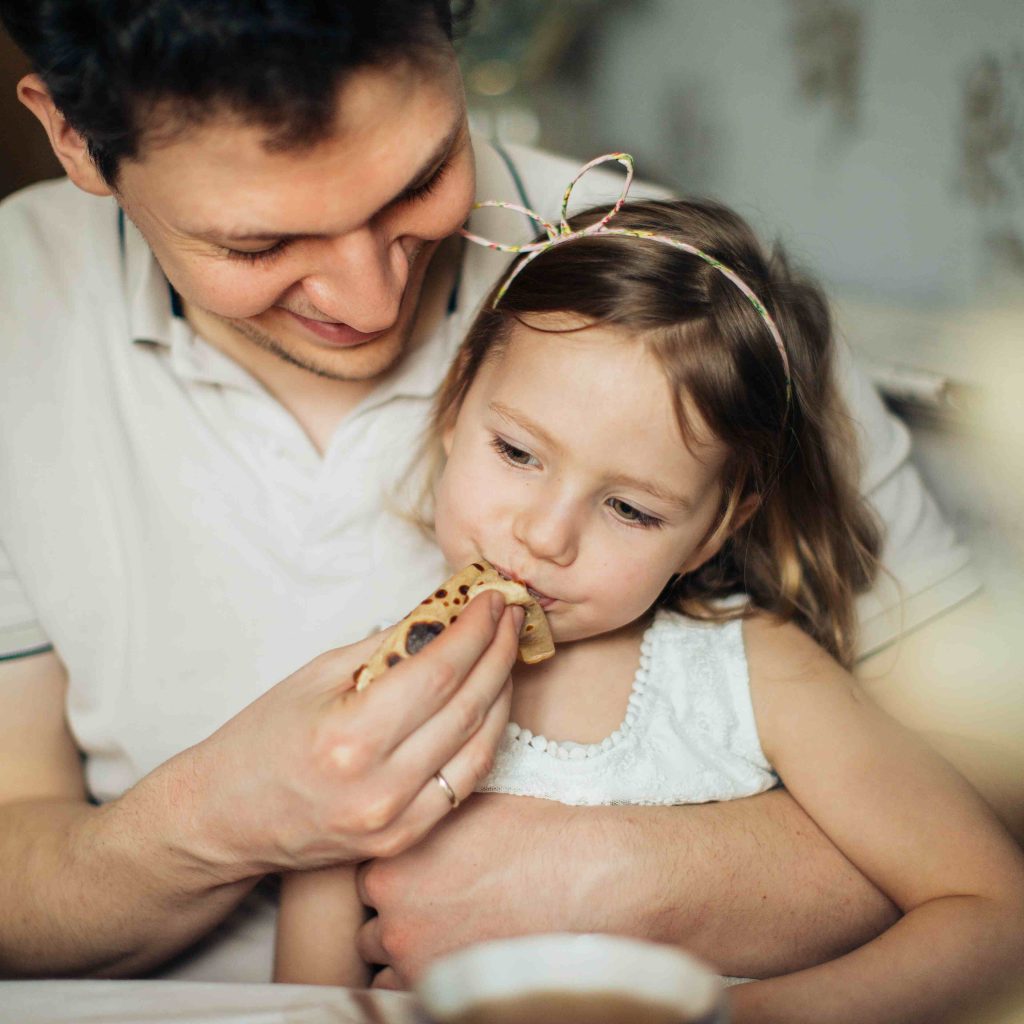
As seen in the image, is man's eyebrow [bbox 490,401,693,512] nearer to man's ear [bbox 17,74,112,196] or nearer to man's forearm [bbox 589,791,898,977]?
man's forearm [bbox 589,791,898,977]

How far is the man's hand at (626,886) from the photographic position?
102 cm

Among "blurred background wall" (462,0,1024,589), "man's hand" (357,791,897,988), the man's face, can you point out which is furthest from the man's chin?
"blurred background wall" (462,0,1024,589)

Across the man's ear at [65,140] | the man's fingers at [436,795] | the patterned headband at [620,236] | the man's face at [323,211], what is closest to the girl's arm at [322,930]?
the man's fingers at [436,795]

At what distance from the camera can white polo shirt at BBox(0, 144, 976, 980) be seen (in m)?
1.27

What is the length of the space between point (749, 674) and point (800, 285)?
0.53 meters

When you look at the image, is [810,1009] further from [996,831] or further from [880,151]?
[880,151]

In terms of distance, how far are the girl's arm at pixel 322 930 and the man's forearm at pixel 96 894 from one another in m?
0.06

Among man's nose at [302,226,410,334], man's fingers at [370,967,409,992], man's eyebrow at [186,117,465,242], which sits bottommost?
man's fingers at [370,967,409,992]

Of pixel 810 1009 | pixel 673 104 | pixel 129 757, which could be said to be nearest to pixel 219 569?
pixel 129 757

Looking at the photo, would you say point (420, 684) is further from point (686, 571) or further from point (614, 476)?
point (686, 571)

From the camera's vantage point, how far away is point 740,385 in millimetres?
1123

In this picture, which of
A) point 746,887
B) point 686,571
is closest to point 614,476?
point 686,571

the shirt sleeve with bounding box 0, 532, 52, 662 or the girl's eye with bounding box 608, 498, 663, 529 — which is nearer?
the girl's eye with bounding box 608, 498, 663, 529

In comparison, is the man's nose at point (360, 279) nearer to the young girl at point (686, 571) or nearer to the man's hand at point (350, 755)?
the young girl at point (686, 571)
